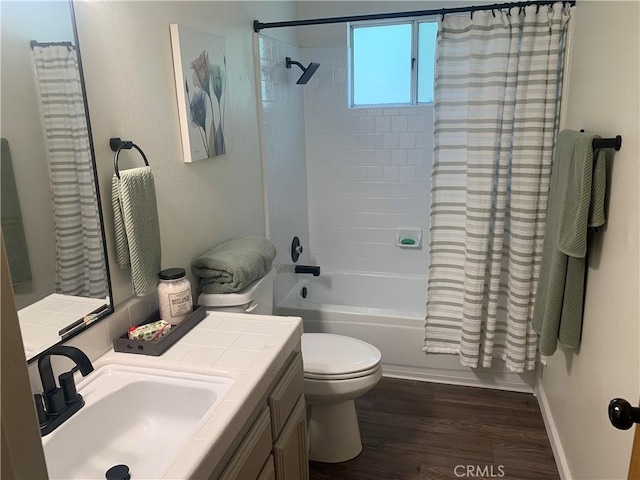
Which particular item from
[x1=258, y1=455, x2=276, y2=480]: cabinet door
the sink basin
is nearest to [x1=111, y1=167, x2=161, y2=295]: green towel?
the sink basin

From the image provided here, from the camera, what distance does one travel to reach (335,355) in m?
2.19

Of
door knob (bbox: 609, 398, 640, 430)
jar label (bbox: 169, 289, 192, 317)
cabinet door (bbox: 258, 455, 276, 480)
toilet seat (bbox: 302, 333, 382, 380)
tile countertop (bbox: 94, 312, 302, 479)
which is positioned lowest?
toilet seat (bbox: 302, 333, 382, 380)

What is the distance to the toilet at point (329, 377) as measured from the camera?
1978 millimetres

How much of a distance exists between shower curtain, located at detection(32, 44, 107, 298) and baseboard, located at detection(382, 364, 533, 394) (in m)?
1.88

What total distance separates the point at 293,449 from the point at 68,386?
720 mm

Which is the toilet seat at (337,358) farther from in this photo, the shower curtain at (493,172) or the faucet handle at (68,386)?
the faucet handle at (68,386)

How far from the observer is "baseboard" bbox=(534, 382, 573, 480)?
6.75ft

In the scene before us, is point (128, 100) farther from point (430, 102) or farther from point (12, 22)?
point (430, 102)

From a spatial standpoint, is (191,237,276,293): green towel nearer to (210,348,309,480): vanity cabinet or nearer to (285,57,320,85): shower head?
(210,348,309,480): vanity cabinet

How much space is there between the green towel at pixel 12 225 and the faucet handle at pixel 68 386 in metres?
0.25

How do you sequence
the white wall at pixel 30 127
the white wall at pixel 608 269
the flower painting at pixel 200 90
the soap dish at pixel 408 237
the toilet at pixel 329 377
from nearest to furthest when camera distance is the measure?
the white wall at pixel 30 127 → the white wall at pixel 608 269 → the flower painting at pixel 200 90 → the toilet at pixel 329 377 → the soap dish at pixel 408 237

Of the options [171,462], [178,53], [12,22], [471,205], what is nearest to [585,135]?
[471,205]

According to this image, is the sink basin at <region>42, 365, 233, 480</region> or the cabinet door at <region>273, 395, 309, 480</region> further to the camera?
the cabinet door at <region>273, 395, 309, 480</region>

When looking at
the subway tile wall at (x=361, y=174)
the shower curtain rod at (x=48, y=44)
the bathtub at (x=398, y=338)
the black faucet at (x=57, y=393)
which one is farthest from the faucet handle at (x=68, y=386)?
the subway tile wall at (x=361, y=174)
